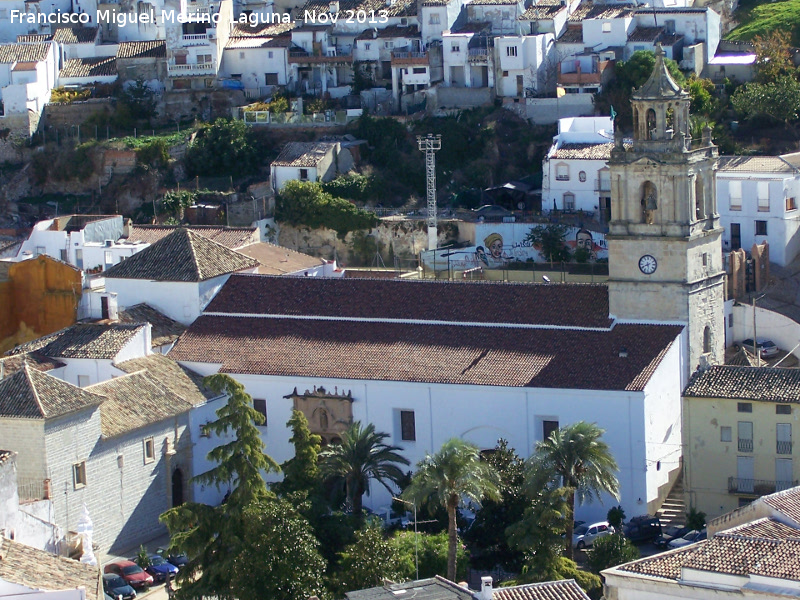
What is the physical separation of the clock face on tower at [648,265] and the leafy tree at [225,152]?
119 feet

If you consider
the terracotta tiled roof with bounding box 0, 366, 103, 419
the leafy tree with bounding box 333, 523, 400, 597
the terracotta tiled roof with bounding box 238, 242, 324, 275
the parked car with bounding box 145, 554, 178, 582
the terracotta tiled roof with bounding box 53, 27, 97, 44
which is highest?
the terracotta tiled roof with bounding box 53, 27, 97, 44

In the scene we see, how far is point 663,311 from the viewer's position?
2447 inches

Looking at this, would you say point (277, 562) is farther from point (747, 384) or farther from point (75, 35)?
point (75, 35)

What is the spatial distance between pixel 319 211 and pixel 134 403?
29071 mm

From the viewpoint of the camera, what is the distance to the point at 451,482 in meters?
52.9

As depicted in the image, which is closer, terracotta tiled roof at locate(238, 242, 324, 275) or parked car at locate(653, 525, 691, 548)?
parked car at locate(653, 525, 691, 548)

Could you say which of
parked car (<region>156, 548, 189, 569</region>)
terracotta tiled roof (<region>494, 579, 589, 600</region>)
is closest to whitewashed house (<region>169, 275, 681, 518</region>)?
parked car (<region>156, 548, 189, 569</region>)

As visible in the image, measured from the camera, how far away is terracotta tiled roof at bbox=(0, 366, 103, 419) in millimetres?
57938

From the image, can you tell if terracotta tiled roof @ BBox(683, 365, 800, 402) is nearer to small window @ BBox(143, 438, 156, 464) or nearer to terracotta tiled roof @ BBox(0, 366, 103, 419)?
small window @ BBox(143, 438, 156, 464)

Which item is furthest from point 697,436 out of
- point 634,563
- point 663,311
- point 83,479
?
point 83,479

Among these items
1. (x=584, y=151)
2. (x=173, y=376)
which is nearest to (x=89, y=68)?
(x=584, y=151)

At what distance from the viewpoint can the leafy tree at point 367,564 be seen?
170 feet

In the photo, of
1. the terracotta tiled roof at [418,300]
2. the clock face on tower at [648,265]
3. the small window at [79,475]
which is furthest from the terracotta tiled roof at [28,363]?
the clock face on tower at [648,265]

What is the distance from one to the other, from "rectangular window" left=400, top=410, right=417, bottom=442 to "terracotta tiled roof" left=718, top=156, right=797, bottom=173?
24.4 m
